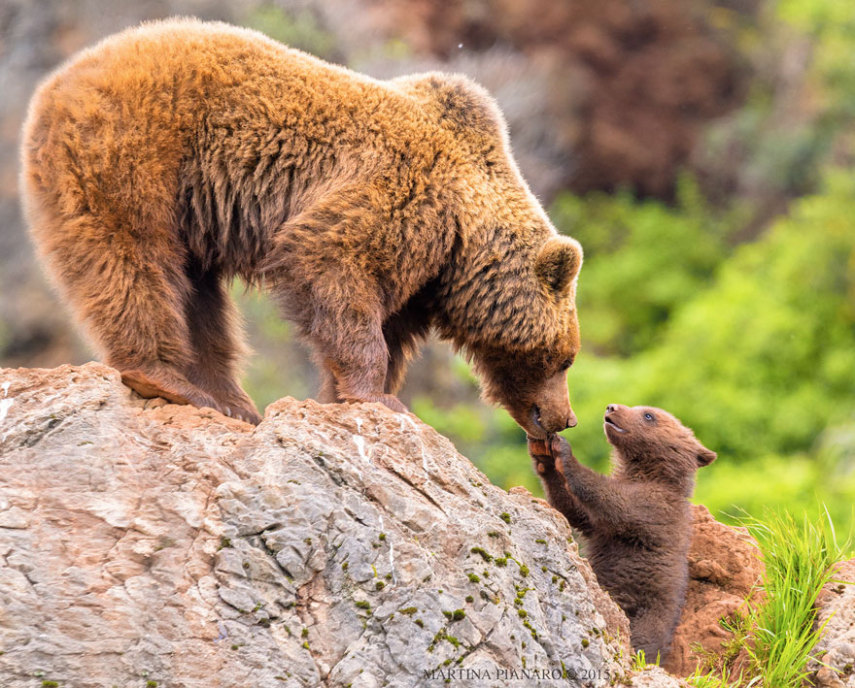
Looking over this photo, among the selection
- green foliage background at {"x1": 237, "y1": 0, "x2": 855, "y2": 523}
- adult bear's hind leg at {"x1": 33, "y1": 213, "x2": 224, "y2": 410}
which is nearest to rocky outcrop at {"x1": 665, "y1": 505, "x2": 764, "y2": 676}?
adult bear's hind leg at {"x1": 33, "y1": 213, "x2": 224, "y2": 410}

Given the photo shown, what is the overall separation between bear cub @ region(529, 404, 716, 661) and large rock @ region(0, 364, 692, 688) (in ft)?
2.00

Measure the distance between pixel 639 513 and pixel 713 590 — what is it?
69 centimetres

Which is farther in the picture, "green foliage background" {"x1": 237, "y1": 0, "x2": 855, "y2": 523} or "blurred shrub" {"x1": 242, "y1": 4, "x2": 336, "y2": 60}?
"blurred shrub" {"x1": 242, "y1": 4, "x2": 336, "y2": 60}

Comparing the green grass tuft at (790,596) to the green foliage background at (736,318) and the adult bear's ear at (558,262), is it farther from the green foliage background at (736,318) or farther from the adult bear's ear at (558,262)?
the green foliage background at (736,318)

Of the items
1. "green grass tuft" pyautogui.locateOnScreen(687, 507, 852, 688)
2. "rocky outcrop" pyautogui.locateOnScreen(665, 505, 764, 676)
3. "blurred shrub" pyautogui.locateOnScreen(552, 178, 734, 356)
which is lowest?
"blurred shrub" pyautogui.locateOnScreen(552, 178, 734, 356)

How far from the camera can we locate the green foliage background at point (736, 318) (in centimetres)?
1335

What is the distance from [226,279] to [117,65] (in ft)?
4.00

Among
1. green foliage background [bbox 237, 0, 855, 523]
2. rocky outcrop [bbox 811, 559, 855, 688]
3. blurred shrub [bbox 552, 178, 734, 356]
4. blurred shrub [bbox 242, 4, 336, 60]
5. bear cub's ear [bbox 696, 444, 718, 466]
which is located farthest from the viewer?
blurred shrub [bbox 552, 178, 734, 356]

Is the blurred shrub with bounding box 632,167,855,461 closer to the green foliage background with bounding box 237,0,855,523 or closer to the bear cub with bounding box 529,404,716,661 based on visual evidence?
the green foliage background with bounding box 237,0,855,523

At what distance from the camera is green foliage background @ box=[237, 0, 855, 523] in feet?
43.8

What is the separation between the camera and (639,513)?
5.38 meters

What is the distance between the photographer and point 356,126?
5.26 metres

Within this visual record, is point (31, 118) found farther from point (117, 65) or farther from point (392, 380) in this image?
point (392, 380)

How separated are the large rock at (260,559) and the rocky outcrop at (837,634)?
2.32ft
